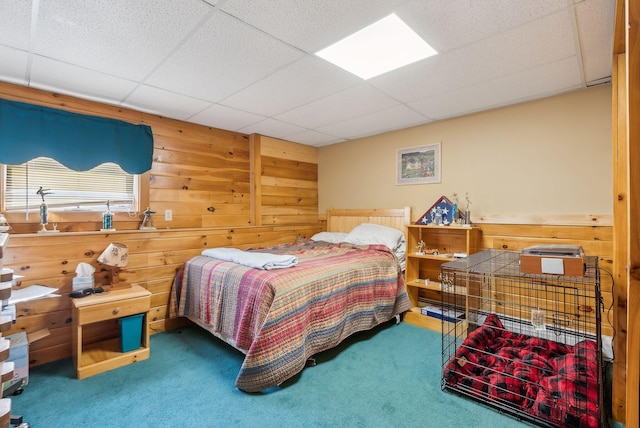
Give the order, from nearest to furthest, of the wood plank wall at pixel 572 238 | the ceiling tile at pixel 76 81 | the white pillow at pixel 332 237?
the ceiling tile at pixel 76 81
the wood plank wall at pixel 572 238
the white pillow at pixel 332 237

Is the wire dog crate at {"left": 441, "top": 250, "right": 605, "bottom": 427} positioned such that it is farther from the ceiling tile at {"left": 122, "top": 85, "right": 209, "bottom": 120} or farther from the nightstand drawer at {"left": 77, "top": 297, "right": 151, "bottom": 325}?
the ceiling tile at {"left": 122, "top": 85, "right": 209, "bottom": 120}

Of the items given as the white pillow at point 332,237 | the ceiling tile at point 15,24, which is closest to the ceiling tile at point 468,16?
the ceiling tile at point 15,24

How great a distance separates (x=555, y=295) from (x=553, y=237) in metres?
0.50

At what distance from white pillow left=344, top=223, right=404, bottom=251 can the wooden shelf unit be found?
0.15m

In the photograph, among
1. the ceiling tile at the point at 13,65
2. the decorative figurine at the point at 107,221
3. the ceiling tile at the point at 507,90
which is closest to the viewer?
→ the ceiling tile at the point at 13,65

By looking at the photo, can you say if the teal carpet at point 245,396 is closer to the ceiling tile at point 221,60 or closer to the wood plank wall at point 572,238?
the wood plank wall at point 572,238

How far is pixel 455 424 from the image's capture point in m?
1.74

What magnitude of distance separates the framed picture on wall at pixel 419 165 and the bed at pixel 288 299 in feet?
1.31

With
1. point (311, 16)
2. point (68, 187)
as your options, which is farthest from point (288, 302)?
point (68, 187)

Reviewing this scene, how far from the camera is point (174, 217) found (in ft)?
11.0

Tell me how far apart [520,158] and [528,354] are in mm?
1732

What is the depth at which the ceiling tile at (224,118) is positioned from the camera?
308cm

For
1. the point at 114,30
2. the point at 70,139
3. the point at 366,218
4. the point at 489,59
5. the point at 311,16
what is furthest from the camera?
the point at 366,218

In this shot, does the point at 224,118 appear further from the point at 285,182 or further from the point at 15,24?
the point at 15,24
